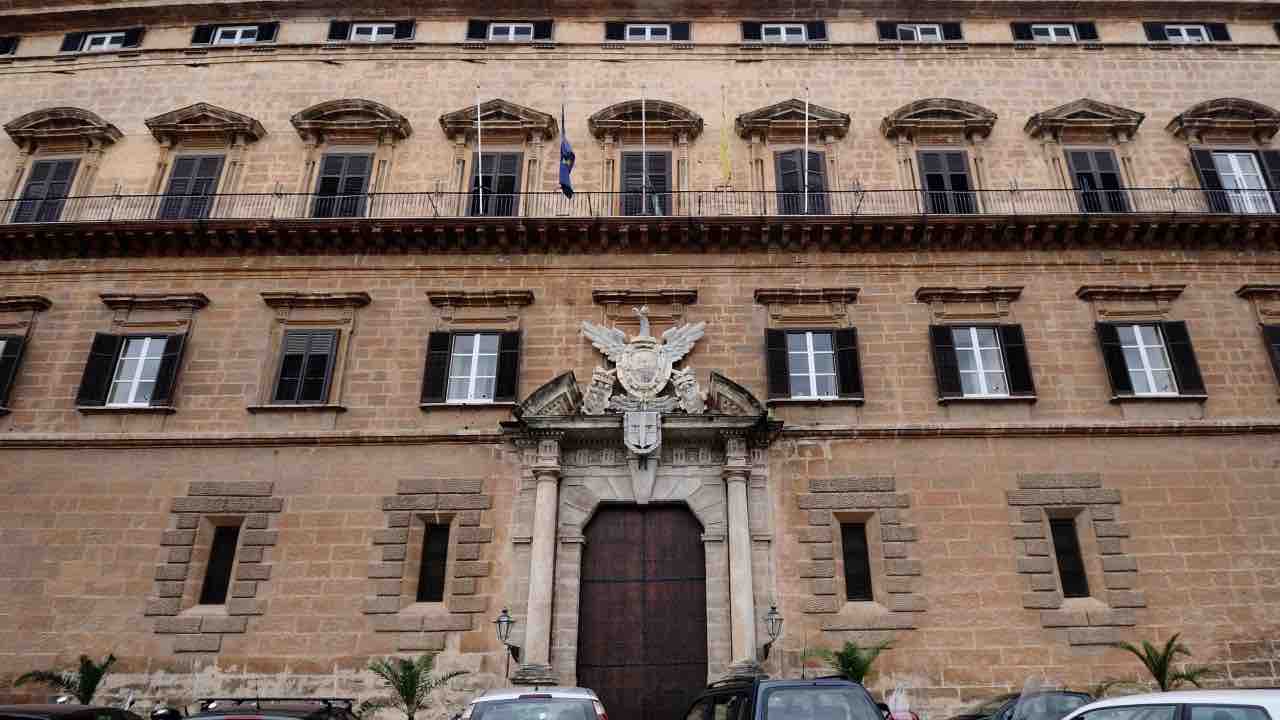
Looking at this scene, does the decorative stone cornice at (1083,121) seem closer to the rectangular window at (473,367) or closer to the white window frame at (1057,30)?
the white window frame at (1057,30)

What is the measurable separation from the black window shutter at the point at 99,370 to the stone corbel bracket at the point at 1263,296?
2534 cm

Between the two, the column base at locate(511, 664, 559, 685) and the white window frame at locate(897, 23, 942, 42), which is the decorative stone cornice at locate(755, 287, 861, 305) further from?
the column base at locate(511, 664, 559, 685)

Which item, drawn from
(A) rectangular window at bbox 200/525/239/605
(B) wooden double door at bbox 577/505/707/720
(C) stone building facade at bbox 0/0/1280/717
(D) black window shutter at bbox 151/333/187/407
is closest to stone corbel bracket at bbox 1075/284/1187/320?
(C) stone building facade at bbox 0/0/1280/717

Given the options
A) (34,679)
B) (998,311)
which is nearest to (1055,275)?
(998,311)

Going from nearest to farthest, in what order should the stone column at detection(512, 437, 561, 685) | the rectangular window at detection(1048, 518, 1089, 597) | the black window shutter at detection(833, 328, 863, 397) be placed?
the stone column at detection(512, 437, 561, 685), the rectangular window at detection(1048, 518, 1089, 597), the black window shutter at detection(833, 328, 863, 397)

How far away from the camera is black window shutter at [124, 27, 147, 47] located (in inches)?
898

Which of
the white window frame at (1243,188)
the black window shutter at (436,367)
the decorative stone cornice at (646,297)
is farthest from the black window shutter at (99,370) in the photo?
the white window frame at (1243,188)

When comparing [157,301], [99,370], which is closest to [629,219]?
[157,301]

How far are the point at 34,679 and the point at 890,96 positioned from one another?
898 inches

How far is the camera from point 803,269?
18.5 metres

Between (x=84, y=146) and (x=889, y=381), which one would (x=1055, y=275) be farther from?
(x=84, y=146)

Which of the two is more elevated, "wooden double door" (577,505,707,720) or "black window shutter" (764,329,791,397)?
"black window shutter" (764,329,791,397)

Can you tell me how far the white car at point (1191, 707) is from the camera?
6.38m

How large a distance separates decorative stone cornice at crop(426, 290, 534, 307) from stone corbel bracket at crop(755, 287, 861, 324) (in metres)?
5.35
